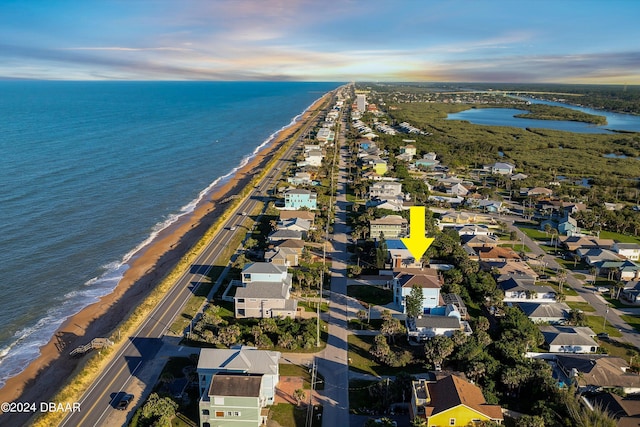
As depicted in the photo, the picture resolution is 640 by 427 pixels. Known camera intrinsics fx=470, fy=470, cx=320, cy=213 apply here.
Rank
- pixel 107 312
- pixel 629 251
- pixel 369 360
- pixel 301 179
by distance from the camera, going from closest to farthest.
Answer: pixel 369 360, pixel 107 312, pixel 629 251, pixel 301 179

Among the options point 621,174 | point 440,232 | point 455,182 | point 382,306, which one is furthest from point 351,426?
point 621,174

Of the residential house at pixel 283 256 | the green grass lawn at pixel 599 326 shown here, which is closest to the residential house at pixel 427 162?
the residential house at pixel 283 256

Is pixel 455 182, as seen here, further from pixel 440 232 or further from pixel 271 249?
pixel 271 249

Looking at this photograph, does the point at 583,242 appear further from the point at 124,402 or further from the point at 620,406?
the point at 124,402

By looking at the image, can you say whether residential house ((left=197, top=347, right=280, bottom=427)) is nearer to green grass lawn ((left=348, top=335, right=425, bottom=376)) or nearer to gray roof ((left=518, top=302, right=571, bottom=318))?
green grass lawn ((left=348, top=335, right=425, bottom=376))

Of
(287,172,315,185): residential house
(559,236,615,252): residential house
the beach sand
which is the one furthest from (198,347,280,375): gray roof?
(287,172,315,185): residential house

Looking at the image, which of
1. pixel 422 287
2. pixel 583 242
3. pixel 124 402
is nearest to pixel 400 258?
pixel 422 287

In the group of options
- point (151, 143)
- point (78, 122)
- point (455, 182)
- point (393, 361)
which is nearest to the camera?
point (393, 361)
